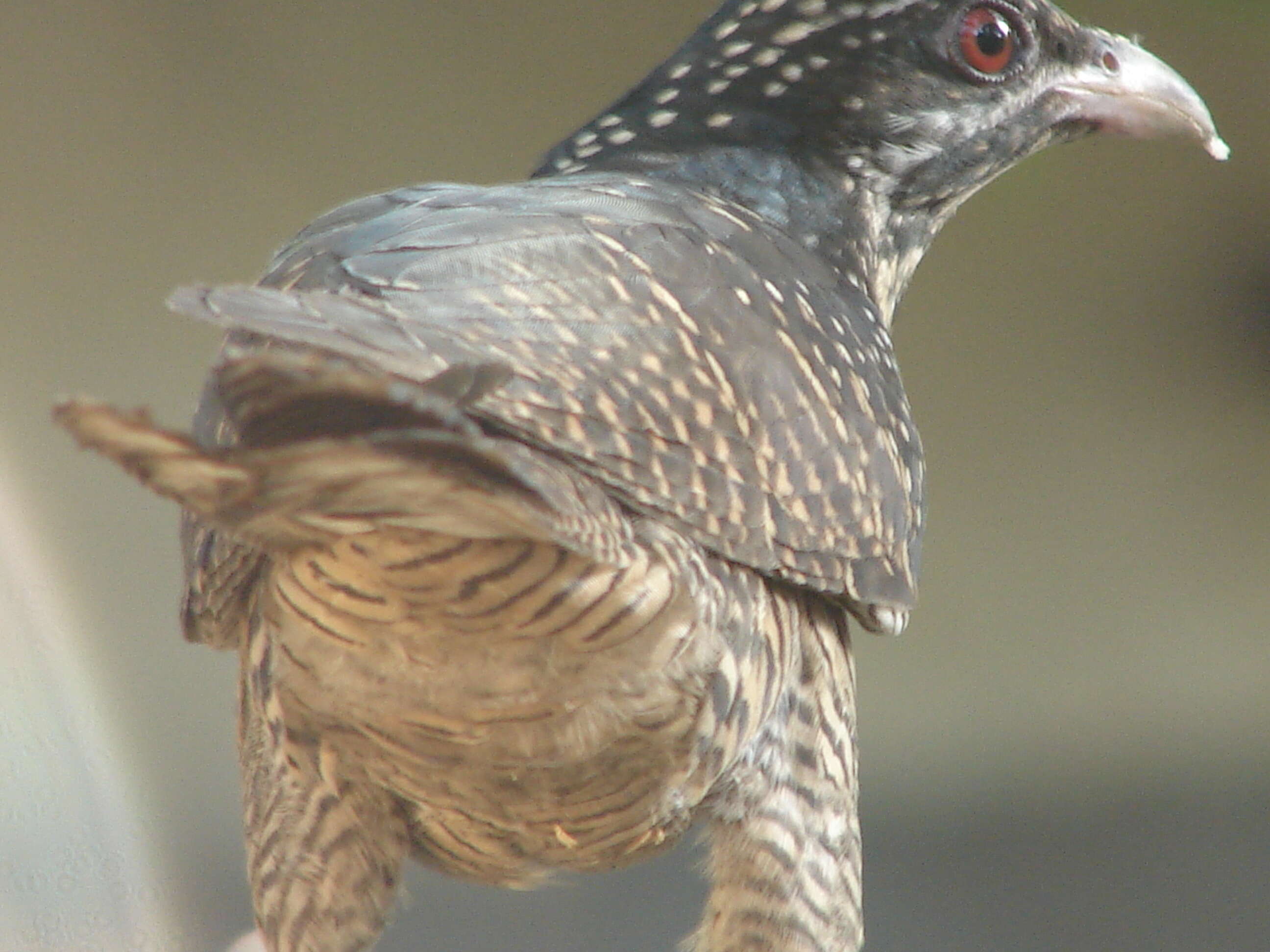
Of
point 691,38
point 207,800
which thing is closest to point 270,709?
point 691,38

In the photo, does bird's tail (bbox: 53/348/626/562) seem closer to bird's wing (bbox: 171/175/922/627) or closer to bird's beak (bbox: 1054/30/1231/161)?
bird's wing (bbox: 171/175/922/627)

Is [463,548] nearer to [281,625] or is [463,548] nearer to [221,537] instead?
[281,625]

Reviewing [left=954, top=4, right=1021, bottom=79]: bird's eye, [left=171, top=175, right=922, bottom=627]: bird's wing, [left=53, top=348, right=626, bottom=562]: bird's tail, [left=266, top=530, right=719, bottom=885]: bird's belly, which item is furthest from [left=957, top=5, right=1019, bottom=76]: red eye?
[left=53, top=348, right=626, bottom=562]: bird's tail

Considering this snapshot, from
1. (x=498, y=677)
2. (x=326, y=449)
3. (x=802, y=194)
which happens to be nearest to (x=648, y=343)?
(x=498, y=677)

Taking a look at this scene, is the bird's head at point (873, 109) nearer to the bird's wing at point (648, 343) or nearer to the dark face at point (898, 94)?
the dark face at point (898, 94)

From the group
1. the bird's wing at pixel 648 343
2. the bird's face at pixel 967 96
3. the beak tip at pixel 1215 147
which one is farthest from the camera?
the beak tip at pixel 1215 147

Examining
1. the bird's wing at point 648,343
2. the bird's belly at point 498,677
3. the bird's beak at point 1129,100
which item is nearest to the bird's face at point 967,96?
the bird's beak at point 1129,100
